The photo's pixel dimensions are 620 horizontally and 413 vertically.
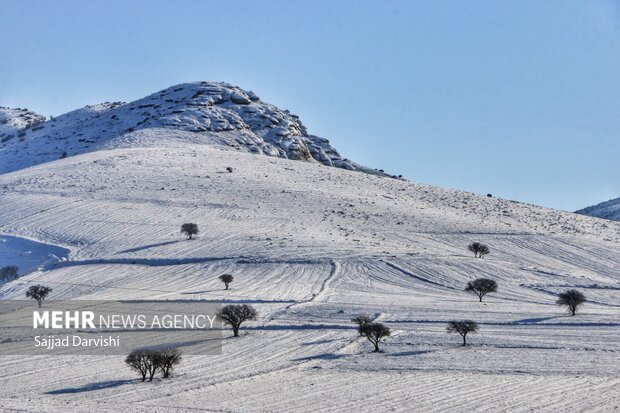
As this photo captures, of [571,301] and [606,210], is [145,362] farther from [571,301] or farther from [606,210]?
[606,210]

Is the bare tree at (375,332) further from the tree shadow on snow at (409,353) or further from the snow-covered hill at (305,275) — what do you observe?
the tree shadow on snow at (409,353)

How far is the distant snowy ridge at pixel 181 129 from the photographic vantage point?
150000mm

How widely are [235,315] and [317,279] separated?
19747 millimetres

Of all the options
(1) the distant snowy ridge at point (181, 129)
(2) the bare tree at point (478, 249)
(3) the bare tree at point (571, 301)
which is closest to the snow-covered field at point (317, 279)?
(3) the bare tree at point (571, 301)

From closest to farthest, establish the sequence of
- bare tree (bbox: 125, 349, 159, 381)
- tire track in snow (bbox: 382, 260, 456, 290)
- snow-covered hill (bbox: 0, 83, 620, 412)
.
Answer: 1. snow-covered hill (bbox: 0, 83, 620, 412)
2. bare tree (bbox: 125, 349, 159, 381)
3. tire track in snow (bbox: 382, 260, 456, 290)

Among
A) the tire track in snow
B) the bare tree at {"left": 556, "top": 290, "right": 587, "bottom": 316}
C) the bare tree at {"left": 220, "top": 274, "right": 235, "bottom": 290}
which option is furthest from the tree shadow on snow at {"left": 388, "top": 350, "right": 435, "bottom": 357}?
the bare tree at {"left": 220, "top": 274, "right": 235, "bottom": 290}

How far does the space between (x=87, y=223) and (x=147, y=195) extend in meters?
13.4

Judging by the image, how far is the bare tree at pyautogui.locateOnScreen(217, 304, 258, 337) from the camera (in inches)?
1722

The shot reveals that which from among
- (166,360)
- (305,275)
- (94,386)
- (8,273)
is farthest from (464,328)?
(8,273)

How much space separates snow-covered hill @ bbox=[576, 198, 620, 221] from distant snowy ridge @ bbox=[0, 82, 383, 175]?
4409cm

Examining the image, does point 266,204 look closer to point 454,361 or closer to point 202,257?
point 202,257

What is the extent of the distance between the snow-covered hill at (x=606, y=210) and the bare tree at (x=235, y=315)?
107 meters

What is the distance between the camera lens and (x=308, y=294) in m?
57.6

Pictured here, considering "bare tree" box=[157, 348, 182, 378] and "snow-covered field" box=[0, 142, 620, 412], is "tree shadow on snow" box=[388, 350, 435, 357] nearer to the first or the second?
"snow-covered field" box=[0, 142, 620, 412]
